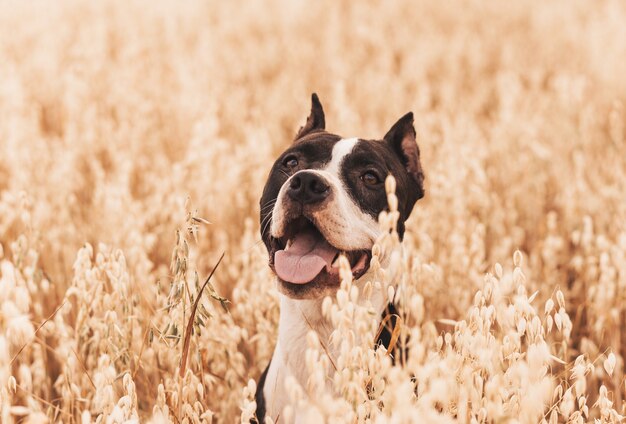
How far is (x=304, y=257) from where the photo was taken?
2646mm

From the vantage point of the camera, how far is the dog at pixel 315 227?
258 centimetres

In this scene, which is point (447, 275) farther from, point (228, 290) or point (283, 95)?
point (283, 95)

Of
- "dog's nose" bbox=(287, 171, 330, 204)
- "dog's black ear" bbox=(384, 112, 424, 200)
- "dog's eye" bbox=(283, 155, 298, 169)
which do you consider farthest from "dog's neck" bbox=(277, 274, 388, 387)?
"dog's black ear" bbox=(384, 112, 424, 200)

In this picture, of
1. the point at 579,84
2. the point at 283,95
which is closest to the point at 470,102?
the point at 579,84

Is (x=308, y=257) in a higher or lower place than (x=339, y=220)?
lower

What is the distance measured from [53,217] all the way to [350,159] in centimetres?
233

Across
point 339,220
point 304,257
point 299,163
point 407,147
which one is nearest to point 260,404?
point 304,257

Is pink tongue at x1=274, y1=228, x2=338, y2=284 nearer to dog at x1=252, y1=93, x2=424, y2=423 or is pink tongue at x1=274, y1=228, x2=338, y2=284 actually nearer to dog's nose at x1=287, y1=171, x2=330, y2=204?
dog at x1=252, y1=93, x2=424, y2=423

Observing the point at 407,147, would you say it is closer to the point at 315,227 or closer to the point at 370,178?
the point at 370,178

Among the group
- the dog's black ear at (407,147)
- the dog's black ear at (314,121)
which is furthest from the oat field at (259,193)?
the dog's black ear at (314,121)

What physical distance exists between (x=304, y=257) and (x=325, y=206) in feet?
0.70

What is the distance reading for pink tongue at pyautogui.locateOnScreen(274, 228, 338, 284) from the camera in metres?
2.58

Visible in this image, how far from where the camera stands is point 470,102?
7.30 m

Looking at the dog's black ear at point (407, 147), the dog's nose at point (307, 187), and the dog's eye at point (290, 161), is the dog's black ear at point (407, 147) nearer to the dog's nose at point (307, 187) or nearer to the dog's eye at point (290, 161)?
the dog's eye at point (290, 161)
